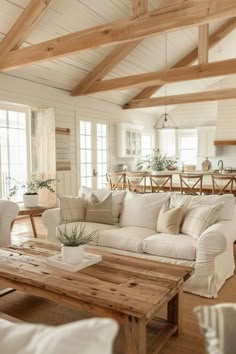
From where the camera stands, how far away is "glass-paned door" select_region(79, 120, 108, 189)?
7621mm

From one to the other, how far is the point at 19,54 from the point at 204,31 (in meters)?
3.10

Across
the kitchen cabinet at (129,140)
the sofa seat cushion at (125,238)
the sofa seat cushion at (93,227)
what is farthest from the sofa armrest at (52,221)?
the kitchen cabinet at (129,140)

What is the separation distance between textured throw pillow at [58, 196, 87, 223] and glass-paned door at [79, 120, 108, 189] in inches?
141

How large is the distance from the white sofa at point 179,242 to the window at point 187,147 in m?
6.56

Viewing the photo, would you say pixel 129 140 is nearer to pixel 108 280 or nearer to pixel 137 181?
pixel 137 181

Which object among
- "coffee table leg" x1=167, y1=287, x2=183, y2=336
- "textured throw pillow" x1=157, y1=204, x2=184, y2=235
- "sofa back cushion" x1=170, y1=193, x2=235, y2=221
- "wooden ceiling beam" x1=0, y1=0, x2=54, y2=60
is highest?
"wooden ceiling beam" x1=0, y1=0, x2=54, y2=60

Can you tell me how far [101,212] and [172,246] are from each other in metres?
1.13

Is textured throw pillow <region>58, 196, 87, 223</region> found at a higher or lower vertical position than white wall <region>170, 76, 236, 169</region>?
lower

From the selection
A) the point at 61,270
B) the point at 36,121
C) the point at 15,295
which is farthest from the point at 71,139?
the point at 61,270

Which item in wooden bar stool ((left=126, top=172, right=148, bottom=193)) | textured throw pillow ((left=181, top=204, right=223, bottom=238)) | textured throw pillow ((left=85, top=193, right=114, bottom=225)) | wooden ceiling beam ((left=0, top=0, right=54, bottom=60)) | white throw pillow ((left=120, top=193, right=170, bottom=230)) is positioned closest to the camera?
textured throw pillow ((left=181, top=204, right=223, bottom=238))

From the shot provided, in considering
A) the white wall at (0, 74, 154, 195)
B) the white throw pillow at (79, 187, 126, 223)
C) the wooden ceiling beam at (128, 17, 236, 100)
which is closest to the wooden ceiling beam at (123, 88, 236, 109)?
the white wall at (0, 74, 154, 195)

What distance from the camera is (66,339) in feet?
2.26

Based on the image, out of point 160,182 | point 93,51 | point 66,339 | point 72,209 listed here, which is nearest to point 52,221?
point 72,209

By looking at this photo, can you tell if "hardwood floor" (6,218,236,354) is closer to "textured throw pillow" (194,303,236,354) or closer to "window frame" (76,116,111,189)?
"textured throw pillow" (194,303,236,354)
